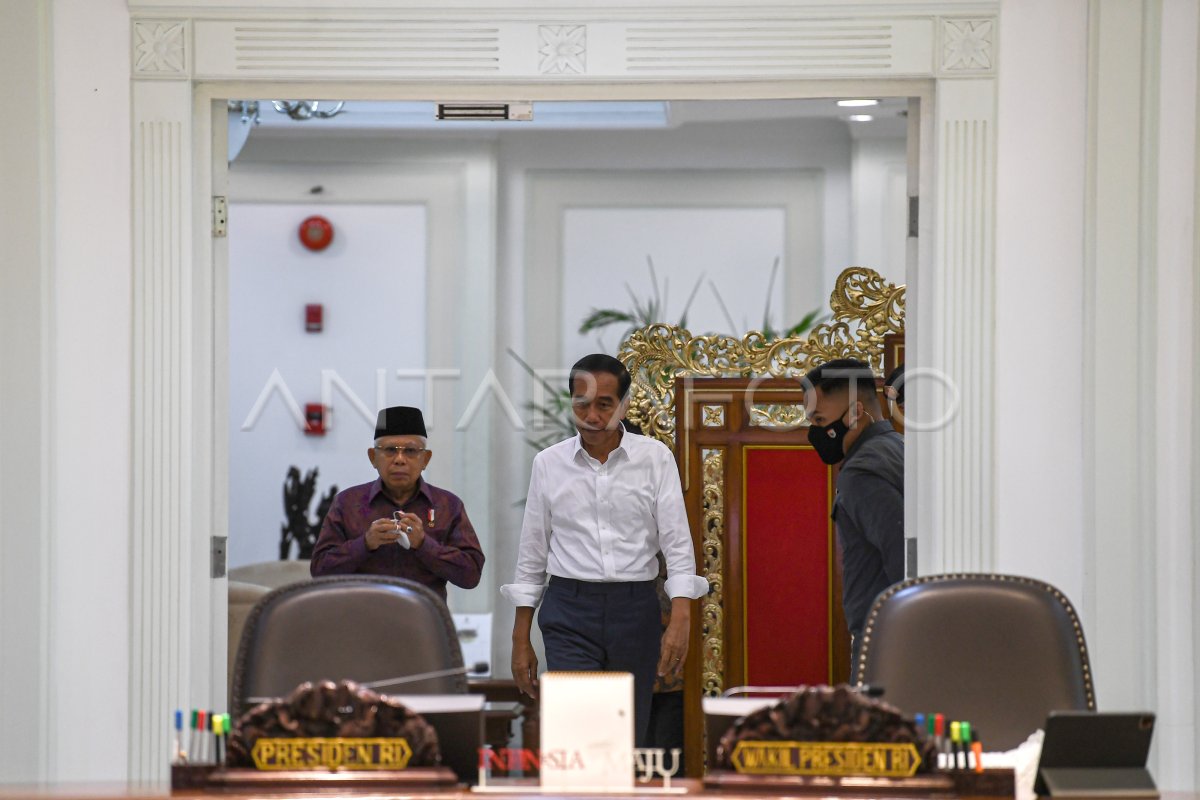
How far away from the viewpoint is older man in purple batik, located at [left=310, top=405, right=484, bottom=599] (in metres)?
3.80

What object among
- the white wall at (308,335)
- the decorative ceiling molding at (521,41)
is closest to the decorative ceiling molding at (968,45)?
the decorative ceiling molding at (521,41)

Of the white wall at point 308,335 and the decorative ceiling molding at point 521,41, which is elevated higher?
the decorative ceiling molding at point 521,41

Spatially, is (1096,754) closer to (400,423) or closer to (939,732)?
(939,732)

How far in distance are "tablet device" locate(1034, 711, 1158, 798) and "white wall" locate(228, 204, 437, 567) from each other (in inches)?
194

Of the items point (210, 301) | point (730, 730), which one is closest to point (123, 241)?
point (210, 301)

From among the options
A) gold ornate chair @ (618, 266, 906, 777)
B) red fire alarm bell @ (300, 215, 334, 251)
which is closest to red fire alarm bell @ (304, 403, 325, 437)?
red fire alarm bell @ (300, 215, 334, 251)

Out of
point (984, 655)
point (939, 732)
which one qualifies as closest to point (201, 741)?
point (939, 732)

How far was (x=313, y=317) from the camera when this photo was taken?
6543 mm

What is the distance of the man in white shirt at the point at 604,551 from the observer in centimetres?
375

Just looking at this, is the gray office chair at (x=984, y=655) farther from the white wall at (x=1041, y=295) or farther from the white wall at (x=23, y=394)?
the white wall at (x=23, y=394)

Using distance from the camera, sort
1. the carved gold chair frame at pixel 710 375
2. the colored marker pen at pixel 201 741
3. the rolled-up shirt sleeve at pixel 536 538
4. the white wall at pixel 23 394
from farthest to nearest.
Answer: the carved gold chair frame at pixel 710 375 < the rolled-up shirt sleeve at pixel 536 538 < the white wall at pixel 23 394 < the colored marker pen at pixel 201 741

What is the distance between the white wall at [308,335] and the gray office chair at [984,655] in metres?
4.32

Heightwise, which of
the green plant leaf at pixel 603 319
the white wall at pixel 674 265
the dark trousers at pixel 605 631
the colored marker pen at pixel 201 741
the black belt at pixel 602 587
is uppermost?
the white wall at pixel 674 265

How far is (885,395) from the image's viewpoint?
15.0ft
